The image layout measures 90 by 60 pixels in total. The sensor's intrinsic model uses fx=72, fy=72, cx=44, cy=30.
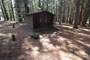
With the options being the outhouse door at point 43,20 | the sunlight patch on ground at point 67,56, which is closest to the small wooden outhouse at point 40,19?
the outhouse door at point 43,20

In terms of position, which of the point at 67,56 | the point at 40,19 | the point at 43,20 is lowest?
the point at 67,56

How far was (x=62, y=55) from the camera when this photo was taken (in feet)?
15.0


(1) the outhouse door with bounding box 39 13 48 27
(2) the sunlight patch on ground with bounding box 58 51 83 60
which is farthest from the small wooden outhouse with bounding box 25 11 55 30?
(2) the sunlight patch on ground with bounding box 58 51 83 60

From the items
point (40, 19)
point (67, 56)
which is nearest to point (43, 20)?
point (40, 19)

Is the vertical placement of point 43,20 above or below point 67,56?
above

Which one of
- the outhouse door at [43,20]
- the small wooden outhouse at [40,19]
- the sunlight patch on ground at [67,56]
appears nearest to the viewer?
the sunlight patch on ground at [67,56]

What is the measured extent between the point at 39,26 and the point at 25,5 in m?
9.15

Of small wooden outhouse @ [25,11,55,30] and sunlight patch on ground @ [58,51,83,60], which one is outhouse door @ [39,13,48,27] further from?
sunlight patch on ground @ [58,51,83,60]

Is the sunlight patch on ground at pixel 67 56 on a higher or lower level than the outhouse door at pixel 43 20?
lower

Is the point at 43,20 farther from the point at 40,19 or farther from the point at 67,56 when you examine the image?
the point at 67,56

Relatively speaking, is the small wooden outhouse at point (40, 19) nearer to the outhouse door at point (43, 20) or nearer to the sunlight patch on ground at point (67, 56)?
the outhouse door at point (43, 20)

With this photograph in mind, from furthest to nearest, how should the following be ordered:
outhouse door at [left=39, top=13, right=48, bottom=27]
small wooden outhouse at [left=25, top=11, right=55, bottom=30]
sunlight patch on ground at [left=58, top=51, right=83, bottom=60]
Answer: outhouse door at [left=39, top=13, right=48, bottom=27], small wooden outhouse at [left=25, top=11, right=55, bottom=30], sunlight patch on ground at [left=58, top=51, right=83, bottom=60]

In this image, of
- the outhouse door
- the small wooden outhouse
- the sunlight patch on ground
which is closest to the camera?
the sunlight patch on ground

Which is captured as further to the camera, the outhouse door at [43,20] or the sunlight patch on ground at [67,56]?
the outhouse door at [43,20]
